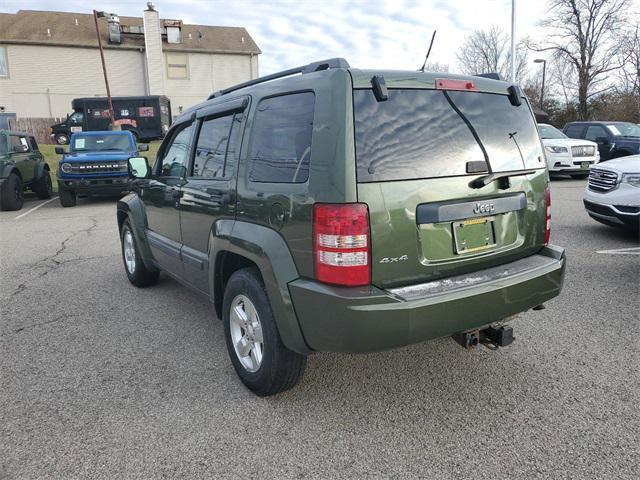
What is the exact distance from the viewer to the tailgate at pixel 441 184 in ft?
8.00

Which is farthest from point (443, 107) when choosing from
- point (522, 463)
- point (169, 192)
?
point (169, 192)

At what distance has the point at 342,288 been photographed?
Answer: 241 centimetres

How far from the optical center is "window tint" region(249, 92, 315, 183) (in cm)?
258

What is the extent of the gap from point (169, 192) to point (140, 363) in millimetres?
1427

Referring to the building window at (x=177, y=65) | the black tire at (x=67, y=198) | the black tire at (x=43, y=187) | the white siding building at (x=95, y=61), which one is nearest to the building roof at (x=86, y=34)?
the white siding building at (x=95, y=61)

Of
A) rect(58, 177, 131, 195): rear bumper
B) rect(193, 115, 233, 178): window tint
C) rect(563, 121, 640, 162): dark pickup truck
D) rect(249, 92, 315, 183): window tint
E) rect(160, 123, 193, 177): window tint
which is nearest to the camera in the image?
rect(249, 92, 315, 183): window tint

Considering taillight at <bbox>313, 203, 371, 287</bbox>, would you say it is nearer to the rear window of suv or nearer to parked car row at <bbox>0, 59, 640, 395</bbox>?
parked car row at <bbox>0, 59, 640, 395</bbox>

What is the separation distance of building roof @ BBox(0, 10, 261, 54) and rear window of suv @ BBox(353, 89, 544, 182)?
126 feet

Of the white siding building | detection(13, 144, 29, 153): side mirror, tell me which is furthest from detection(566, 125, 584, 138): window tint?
the white siding building

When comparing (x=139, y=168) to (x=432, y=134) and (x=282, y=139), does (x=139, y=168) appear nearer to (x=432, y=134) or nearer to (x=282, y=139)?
(x=282, y=139)

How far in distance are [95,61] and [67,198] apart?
28.8 meters

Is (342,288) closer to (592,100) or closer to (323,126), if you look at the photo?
(323,126)

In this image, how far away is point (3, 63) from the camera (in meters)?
35.7

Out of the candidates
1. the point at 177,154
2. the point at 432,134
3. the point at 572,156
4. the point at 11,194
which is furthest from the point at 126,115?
the point at 432,134
